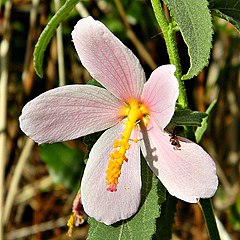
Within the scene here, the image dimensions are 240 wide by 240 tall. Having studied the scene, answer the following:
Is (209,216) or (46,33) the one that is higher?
(46,33)

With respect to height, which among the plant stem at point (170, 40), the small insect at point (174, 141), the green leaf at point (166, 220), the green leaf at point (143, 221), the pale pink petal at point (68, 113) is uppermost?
the plant stem at point (170, 40)

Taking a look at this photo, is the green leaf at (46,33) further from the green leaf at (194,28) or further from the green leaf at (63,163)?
the green leaf at (63,163)

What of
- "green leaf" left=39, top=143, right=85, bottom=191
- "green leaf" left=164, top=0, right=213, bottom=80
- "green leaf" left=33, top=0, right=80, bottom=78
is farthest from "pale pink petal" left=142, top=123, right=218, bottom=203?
"green leaf" left=39, top=143, right=85, bottom=191

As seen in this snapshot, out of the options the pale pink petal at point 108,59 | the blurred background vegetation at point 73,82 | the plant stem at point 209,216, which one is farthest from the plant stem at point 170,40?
the blurred background vegetation at point 73,82

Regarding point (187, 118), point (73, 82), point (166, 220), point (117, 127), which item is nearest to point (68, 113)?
point (117, 127)

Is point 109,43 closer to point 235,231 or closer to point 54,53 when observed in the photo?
point 54,53

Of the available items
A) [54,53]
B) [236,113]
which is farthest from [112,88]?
[236,113]

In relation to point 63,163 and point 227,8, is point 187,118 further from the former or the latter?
point 63,163
